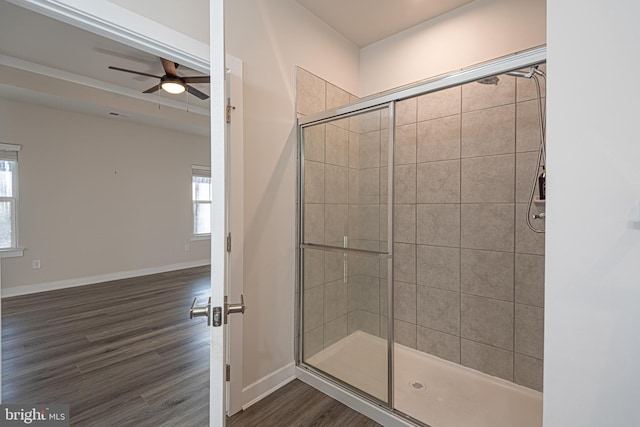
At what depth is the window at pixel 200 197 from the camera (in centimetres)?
566

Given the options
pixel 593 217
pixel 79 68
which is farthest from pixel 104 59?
pixel 593 217

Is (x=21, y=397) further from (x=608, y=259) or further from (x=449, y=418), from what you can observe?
(x=608, y=259)

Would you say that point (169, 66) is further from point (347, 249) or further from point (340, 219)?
point (347, 249)

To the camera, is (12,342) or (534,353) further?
(12,342)

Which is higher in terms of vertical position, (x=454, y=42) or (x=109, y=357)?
(x=454, y=42)

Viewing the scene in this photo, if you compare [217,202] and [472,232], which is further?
[472,232]

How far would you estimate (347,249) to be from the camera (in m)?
2.02

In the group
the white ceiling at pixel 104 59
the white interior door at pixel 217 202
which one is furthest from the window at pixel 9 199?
the white interior door at pixel 217 202

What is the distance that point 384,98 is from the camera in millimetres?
1712

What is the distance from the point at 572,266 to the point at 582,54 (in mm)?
714

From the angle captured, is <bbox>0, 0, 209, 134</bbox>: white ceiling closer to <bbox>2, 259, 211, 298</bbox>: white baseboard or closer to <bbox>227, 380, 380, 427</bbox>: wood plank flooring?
<bbox>2, 259, 211, 298</bbox>: white baseboard

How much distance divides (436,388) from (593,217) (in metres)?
1.68

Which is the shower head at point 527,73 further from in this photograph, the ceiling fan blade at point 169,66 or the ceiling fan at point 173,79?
the ceiling fan blade at point 169,66

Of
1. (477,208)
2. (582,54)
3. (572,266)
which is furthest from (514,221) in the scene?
(582,54)
